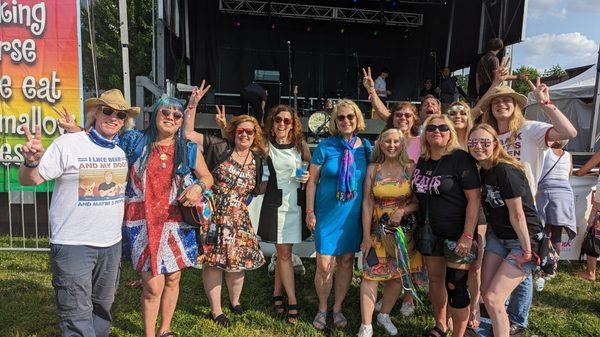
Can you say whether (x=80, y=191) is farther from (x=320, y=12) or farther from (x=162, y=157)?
(x=320, y=12)

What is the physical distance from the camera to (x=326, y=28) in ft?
38.9

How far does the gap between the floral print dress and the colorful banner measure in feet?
9.93

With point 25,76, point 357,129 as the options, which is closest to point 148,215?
point 357,129

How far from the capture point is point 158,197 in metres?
2.49

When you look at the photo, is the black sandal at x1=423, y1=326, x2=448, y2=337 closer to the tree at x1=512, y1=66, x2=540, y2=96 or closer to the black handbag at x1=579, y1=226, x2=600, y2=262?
the black handbag at x1=579, y1=226, x2=600, y2=262

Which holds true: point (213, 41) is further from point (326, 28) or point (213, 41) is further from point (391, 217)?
point (391, 217)

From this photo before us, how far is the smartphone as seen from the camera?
2.87 metres

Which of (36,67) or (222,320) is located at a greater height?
(36,67)

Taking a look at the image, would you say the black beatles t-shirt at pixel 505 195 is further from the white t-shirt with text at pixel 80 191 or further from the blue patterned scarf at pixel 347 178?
the white t-shirt with text at pixel 80 191

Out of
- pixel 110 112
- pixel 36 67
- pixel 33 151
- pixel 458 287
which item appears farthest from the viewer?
pixel 36 67

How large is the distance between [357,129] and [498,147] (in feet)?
3.32

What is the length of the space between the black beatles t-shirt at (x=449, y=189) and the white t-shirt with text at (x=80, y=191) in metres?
1.96

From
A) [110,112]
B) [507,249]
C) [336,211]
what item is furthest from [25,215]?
[507,249]

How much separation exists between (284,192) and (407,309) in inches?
58.5
